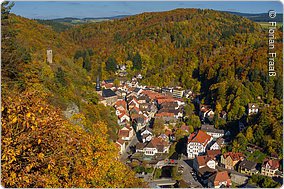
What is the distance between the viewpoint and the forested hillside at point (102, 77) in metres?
2.93

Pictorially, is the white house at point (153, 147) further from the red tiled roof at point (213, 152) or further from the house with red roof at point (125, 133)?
the red tiled roof at point (213, 152)

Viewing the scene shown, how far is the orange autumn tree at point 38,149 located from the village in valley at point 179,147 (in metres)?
8.86

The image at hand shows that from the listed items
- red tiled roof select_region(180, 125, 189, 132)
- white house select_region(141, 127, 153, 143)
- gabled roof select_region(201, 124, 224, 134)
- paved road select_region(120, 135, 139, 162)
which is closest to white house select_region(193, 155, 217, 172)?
paved road select_region(120, 135, 139, 162)

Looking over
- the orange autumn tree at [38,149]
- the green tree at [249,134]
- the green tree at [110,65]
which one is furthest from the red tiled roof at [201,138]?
the green tree at [110,65]

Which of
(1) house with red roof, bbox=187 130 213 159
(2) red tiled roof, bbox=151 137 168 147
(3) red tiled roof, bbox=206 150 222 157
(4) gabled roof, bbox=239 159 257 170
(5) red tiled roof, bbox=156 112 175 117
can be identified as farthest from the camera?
(5) red tiled roof, bbox=156 112 175 117

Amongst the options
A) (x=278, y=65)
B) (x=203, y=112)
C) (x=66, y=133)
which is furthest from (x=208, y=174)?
(x=278, y=65)

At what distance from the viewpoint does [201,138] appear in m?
16.7

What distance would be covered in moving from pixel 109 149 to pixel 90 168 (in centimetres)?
69

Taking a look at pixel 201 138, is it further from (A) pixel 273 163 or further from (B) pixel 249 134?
(A) pixel 273 163

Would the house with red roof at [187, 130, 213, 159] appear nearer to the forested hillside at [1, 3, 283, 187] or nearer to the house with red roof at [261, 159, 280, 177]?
the forested hillside at [1, 3, 283, 187]

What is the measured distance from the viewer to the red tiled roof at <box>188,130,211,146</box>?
16.3m

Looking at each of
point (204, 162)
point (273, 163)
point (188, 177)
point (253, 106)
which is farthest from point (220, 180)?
point (253, 106)

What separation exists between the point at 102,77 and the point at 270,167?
20.2 m

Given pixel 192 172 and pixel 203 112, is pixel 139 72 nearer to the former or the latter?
pixel 203 112
